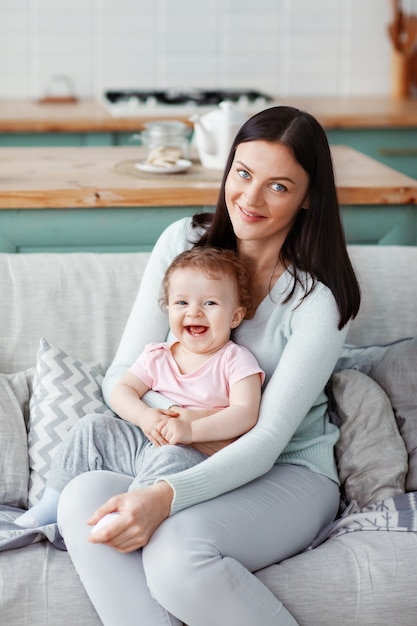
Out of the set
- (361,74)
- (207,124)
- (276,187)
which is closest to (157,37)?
(361,74)

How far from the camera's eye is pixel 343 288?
1.98 m

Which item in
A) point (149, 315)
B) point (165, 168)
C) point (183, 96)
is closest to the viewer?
point (149, 315)

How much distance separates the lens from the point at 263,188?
1939mm

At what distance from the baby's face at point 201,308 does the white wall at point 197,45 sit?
271cm

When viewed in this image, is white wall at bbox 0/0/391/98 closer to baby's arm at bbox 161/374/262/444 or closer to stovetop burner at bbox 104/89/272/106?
stovetop burner at bbox 104/89/272/106

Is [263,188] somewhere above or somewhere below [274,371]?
above

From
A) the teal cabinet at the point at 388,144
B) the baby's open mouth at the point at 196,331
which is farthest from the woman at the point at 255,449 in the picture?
the teal cabinet at the point at 388,144

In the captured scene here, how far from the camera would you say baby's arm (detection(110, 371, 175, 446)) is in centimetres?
187

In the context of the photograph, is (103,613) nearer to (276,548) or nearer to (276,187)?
(276,548)

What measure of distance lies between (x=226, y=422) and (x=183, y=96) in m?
2.56

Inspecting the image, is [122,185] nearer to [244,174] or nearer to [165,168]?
[165,168]

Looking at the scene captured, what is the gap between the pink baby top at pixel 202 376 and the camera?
6.33ft

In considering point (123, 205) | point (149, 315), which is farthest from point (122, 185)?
point (149, 315)

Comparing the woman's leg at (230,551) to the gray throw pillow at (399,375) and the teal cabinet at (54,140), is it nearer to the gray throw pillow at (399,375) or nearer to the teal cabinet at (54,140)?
the gray throw pillow at (399,375)
